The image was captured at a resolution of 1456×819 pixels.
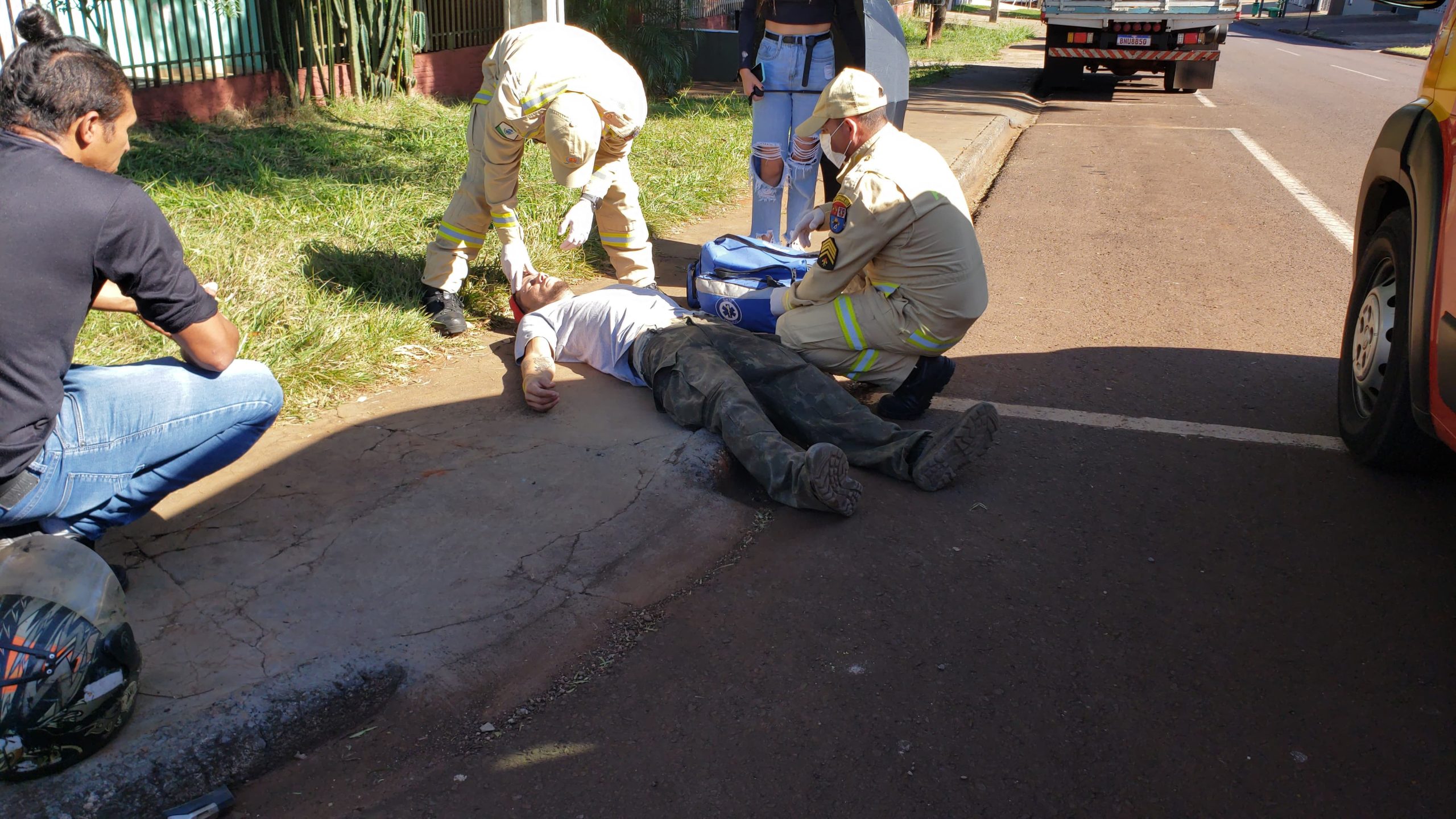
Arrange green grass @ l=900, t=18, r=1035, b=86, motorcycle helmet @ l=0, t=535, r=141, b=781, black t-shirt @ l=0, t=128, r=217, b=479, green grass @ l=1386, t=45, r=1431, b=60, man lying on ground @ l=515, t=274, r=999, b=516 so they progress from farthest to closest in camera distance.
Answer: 1. green grass @ l=1386, t=45, r=1431, b=60
2. green grass @ l=900, t=18, r=1035, b=86
3. man lying on ground @ l=515, t=274, r=999, b=516
4. black t-shirt @ l=0, t=128, r=217, b=479
5. motorcycle helmet @ l=0, t=535, r=141, b=781

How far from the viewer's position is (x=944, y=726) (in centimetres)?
248

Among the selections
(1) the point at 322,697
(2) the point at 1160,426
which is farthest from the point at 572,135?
(2) the point at 1160,426

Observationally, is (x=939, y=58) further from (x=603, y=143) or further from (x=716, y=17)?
(x=603, y=143)

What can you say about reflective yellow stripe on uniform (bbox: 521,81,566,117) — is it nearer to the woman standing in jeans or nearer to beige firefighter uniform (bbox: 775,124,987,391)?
beige firefighter uniform (bbox: 775,124,987,391)

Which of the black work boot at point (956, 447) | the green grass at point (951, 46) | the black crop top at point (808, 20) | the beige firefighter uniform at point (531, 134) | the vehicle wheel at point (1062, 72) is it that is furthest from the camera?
the green grass at point (951, 46)

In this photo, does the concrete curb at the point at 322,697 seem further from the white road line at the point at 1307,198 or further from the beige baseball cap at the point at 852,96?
the white road line at the point at 1307,198

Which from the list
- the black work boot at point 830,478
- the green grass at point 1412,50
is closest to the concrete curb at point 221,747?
the black work boot at point 830,478

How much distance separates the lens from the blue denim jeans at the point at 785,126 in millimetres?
5434

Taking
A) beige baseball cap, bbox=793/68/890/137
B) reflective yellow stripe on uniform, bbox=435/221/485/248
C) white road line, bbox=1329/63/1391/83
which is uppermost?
white road line, bbox=1329/63/1391/83

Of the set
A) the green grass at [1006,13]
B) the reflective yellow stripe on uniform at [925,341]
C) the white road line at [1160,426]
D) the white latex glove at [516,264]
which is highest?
the green grass at [1006,13]

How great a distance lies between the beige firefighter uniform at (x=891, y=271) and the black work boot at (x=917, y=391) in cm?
4

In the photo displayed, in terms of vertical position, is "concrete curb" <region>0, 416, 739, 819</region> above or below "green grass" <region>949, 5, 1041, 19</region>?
below

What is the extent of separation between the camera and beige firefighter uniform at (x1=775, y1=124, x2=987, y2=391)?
3.84 m

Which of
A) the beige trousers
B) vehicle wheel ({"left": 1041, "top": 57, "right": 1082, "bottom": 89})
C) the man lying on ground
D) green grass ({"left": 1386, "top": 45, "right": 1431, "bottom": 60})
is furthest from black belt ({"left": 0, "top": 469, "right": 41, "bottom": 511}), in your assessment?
green grass ({"left": 1386, "top": 45, "right": 1431, "bottom": 60})
